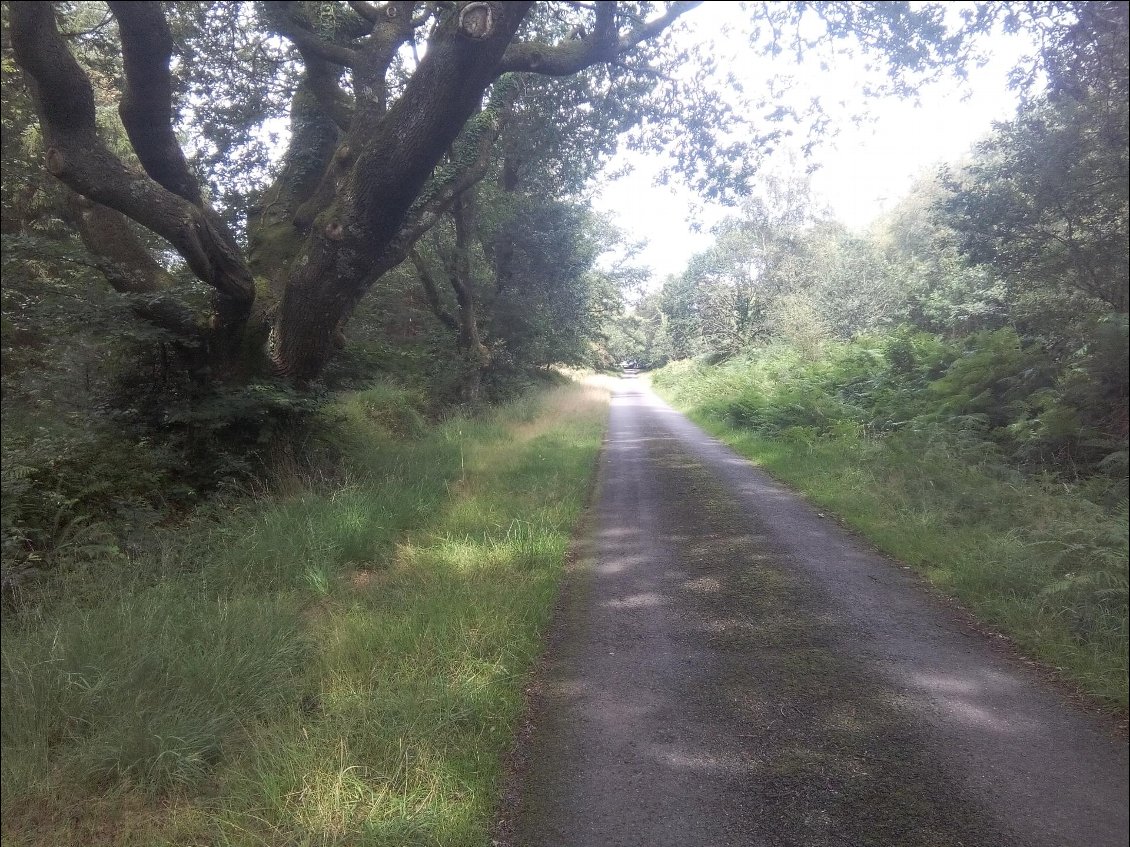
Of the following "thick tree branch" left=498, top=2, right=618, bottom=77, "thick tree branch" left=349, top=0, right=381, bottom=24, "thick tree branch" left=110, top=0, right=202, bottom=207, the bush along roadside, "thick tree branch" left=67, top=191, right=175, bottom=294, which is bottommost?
the bush along roadside

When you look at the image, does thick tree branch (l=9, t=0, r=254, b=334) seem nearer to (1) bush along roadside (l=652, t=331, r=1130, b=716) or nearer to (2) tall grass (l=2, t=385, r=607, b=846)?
(2) tall grass (l=2, t=385, r=607, b=846)

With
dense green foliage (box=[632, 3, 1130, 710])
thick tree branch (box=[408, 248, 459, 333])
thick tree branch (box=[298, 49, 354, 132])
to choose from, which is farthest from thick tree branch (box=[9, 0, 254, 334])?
thick tree branch (box=[408, 248, 459, 333])

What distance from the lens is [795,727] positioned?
2.95 meters

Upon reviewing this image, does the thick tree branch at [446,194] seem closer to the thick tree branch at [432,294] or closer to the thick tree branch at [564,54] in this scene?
the thick tree branch at [564,54]

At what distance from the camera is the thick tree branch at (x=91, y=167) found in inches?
133

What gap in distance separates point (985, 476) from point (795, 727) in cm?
423

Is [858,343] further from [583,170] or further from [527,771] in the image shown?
[527,771]

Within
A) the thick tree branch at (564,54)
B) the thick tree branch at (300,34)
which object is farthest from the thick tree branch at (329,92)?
the thick tree branch at (564,54)

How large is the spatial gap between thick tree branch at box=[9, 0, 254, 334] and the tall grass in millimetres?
2389

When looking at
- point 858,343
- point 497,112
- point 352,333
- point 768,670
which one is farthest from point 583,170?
point 768,670

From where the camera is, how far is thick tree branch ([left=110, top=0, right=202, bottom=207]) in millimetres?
3488

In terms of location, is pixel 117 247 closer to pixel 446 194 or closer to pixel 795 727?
pixel 446 194

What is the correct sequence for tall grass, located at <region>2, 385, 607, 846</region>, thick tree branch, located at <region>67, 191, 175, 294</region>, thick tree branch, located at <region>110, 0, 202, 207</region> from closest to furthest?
tall grass, located at <region>2, 385, 607, 846</region> → thick tree branch, located at <region>110, 0, 202, 207</region> → thick tree branch, located at <region>67, 191, 175, 294</region>

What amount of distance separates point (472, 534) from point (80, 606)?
10.1 ft
